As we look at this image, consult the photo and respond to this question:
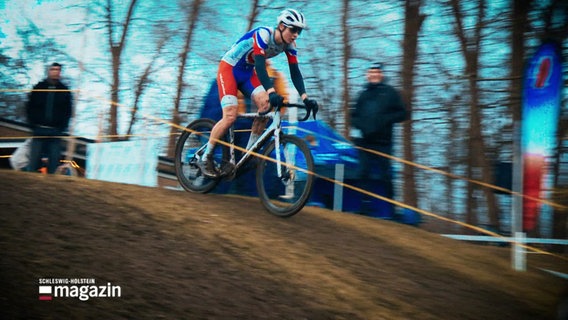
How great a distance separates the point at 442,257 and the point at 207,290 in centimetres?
294

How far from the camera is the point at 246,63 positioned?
269 inches

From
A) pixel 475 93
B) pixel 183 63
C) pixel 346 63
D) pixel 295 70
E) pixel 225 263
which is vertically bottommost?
pixel 225 263

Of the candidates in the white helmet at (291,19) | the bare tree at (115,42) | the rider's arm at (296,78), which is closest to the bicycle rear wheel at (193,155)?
the rider's arm at (296,78)

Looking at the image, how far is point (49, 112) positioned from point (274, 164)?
3958 mm

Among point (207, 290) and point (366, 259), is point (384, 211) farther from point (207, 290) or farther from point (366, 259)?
point (207, 290)

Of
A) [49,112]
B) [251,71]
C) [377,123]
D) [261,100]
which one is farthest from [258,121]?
[49,112]

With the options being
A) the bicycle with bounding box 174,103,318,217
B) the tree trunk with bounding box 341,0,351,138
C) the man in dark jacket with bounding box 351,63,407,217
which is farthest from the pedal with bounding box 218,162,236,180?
the tree trunk with bounding box 341,0,351,138

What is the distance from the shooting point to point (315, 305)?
449 centimetres

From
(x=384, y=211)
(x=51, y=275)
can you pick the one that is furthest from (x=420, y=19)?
(x=51, y=275)

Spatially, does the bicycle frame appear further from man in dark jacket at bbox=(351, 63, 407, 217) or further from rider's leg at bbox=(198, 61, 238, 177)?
man in dark jacket at bbox=(351, 63, 407, 217)

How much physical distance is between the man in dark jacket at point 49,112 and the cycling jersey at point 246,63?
3.01 metres

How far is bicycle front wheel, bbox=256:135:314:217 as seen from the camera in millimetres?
6148

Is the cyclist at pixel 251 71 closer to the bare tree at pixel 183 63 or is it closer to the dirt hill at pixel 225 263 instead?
the dirt hill at pixel 225 263

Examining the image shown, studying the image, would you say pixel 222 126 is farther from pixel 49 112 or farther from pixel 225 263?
pixel 49 112
